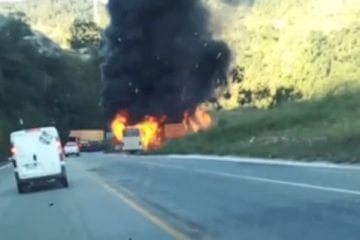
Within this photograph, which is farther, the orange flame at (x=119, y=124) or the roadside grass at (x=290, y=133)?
the orange flame at (x=119, y=124)

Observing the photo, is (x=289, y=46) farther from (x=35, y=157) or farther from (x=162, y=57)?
(x=35, y=157)

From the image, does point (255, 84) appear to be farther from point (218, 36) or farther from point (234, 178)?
point (234, 178)

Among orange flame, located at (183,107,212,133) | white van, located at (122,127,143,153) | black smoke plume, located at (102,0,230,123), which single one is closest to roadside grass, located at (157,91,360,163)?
orange flame, located at (183,107,212,133)

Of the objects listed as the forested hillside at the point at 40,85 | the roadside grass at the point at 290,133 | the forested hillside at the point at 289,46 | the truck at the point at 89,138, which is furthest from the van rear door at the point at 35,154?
the truck at the point at 89,138

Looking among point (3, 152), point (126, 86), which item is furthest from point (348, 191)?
point (3, 152)

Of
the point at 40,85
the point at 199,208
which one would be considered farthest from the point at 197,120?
the point at 199,208

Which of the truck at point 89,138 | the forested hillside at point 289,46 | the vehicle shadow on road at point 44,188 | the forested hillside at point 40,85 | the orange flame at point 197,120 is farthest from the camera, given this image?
the truck at point 89,138

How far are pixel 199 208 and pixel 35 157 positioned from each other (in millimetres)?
12729

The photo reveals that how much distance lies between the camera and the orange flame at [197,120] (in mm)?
70000

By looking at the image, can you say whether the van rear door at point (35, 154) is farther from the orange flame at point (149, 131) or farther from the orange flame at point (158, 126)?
the orange flame at point (149, 131)

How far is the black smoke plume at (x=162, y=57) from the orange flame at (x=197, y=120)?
0.63 m

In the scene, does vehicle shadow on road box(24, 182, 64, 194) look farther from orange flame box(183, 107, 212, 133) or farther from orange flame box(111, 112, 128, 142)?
orange flame box(111, 112, 128, 142)

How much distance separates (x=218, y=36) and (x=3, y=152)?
24858mm

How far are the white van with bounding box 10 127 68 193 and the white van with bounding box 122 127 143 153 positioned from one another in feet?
138
